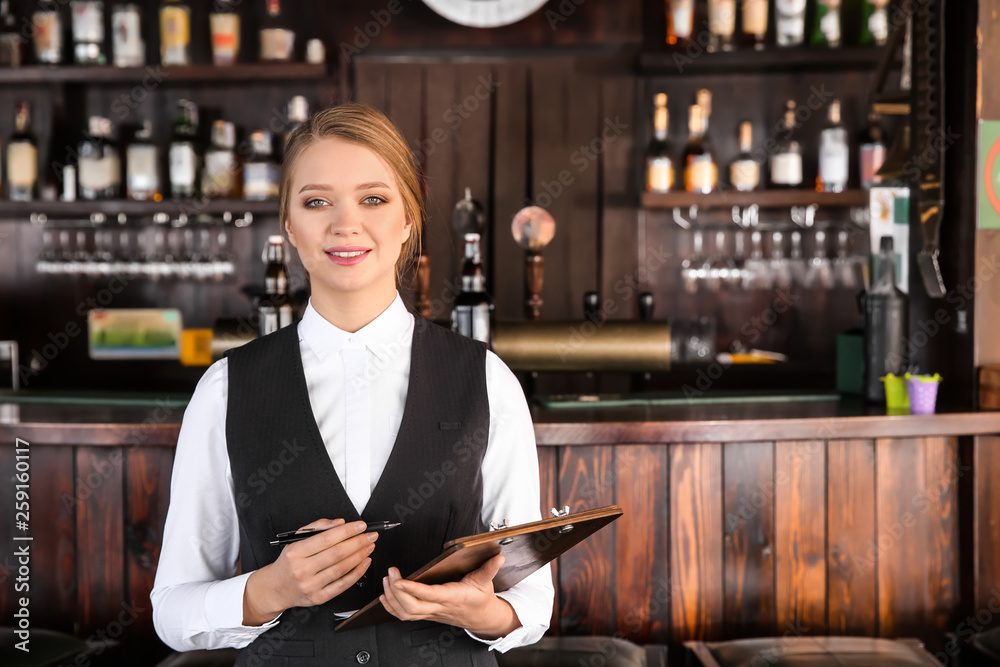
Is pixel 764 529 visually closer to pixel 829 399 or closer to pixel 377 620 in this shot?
pixel 829 399

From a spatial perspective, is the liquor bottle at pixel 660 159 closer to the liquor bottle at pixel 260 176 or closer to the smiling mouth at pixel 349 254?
the liquor bottle at pixel 260 176

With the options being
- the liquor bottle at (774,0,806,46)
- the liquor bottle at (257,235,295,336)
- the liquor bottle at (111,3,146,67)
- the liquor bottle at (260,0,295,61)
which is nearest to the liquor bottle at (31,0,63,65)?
the liquor bottle at (111,3,146,67)

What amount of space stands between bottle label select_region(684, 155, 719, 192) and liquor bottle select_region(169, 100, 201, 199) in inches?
70.7

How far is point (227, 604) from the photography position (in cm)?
93

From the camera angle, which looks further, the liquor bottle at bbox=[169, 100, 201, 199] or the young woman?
the liquor bottle at bbox=[169, 100, 201, 199]

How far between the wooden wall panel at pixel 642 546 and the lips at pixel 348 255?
897 millimetres

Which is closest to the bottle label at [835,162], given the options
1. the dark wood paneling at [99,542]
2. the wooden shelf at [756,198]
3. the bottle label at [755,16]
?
the wooden shelf at [756,198]

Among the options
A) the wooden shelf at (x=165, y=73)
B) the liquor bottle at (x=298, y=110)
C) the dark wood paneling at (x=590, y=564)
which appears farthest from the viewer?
the wooden shelf at (x=165, y=73)

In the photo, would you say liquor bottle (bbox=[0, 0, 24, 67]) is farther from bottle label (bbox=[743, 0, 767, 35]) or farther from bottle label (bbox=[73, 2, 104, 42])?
bottle label (bbox=[743, 0, 767, 35])

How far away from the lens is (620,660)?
149cm

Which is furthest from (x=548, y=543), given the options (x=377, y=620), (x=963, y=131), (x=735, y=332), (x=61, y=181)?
(x=61, y=181)

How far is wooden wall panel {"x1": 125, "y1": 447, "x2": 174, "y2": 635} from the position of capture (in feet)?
5.52

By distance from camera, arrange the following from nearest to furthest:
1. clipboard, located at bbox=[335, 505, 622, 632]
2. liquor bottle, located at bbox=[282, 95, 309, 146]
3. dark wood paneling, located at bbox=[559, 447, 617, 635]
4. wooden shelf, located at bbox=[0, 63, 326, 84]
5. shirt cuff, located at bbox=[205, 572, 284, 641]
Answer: clipboard, located at bbox=[335, 505, 622, 632]
shirt cuff, located at bbox=[205, 572, 284, 641]
dark wood paneling, located at bbox=[559, 447, 617, 635]
liquor bottle, located at bbox=[282, 95, 309, 146]
wooden shelf, located at bbox=[0, 63, 326, 84]

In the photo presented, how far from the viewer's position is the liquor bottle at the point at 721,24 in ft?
10.1
